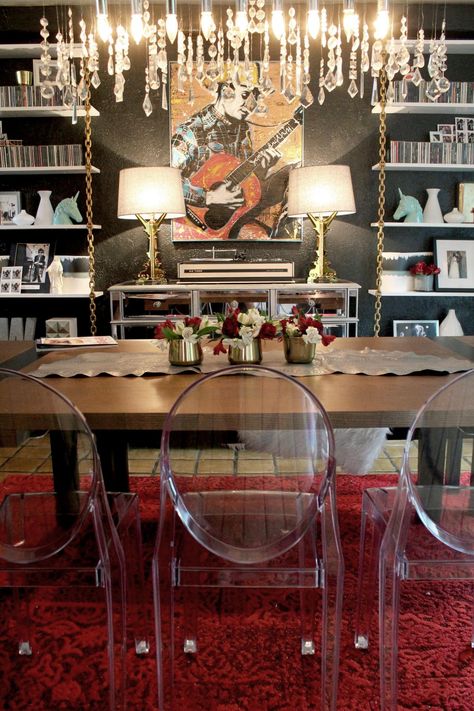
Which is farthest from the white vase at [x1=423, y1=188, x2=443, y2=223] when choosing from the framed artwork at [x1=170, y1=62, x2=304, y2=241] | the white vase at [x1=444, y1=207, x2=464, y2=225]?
the framed artwork at [x1=170, y1=62, x2=304, y2=241]

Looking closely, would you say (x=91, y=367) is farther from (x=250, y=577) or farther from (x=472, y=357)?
(x=472, y=357)

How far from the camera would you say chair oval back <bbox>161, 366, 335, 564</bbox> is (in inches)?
54.7

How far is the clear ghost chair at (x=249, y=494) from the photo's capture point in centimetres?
141

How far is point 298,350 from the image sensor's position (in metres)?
2.22

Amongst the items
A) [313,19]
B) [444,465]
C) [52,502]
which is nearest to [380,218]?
[313,19]

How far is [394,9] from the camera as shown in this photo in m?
3.99

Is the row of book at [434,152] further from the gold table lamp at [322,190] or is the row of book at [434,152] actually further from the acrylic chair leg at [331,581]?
the acrylic chair leg at [331,581]

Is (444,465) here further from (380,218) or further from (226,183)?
(226,183)

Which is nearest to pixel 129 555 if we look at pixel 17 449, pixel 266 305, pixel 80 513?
pixel 80 513

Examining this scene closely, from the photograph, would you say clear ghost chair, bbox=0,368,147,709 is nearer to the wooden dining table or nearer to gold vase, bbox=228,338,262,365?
the wooden dining table

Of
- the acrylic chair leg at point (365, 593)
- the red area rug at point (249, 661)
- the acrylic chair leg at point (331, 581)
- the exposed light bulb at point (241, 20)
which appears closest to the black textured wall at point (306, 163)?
the exposed light bulb at point (241, 20)

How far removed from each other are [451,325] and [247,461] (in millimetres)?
3233

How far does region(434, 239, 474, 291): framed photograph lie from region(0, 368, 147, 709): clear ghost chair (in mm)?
3345

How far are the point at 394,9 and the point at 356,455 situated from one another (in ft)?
8.93
